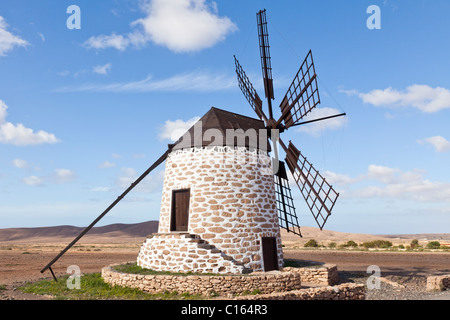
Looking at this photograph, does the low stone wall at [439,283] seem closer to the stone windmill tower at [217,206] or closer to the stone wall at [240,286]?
the stone wall at [240,286]

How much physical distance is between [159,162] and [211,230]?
4199 mm

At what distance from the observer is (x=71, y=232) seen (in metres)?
92.4

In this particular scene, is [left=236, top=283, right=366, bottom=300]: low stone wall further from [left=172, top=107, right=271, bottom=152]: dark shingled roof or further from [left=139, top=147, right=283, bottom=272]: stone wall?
[left=172, top=107, right=271, bottom=152]: dark shingled roof

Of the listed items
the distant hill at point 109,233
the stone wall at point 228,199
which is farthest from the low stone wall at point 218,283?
the distant hill at point 109,233

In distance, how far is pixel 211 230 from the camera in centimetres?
1262

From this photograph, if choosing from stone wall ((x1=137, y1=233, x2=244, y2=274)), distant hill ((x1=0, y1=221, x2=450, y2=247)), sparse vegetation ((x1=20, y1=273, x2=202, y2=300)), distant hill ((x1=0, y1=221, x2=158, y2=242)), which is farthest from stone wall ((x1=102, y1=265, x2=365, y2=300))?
distant hill ((x1=0, y1=221, x2=158, y2=242))

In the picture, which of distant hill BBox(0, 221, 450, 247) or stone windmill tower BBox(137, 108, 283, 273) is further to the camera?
distant hill BBox(0, 221, 450, 247)

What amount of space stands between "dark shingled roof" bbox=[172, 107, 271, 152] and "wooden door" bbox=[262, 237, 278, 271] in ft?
12.3

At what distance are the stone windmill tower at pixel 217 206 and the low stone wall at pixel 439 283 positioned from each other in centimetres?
598

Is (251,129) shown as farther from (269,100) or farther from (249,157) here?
(269,100)

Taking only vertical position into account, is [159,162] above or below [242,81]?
below

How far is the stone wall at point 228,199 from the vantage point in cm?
1264

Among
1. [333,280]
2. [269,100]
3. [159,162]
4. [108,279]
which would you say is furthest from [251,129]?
[108,279]

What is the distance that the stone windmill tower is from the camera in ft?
40.9
